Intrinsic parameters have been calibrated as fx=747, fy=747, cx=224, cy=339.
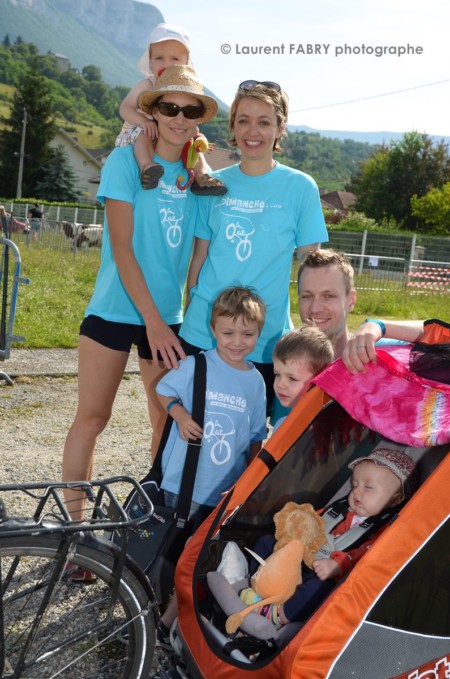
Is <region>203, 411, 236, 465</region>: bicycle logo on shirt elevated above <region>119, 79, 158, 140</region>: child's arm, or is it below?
below

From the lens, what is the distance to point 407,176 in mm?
54438

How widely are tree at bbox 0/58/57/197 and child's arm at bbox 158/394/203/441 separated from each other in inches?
2486

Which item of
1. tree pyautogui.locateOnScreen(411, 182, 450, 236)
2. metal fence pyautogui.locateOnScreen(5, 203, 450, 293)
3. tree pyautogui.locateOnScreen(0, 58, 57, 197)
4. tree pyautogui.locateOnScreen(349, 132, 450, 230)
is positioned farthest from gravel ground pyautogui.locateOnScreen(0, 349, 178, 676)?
tree pyautogui.locateOnScreen(0, 58, 57, 197)

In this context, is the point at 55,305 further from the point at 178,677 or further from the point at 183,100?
the point at 178,677

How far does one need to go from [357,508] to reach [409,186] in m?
54.5

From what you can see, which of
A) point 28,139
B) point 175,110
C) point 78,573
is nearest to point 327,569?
point 78,573

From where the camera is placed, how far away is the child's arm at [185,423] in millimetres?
2904

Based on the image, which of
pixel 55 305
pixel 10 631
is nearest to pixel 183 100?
pixel 10 631

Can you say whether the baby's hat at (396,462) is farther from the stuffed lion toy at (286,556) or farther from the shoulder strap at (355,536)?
the stuffed lion toy at (286,556)

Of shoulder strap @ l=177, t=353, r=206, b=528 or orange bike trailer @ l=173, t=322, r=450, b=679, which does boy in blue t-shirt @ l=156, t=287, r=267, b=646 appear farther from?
orange bike trailer @ l=173, t=322, r=450, b=679

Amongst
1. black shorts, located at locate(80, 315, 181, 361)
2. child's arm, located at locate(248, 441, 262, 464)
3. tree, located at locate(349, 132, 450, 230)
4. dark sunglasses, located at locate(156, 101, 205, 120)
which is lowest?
child's arm, located at locate(248, 441, 262, 464)

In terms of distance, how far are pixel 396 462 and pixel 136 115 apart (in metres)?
1.89

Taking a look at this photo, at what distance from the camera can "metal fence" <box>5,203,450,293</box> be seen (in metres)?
16.8

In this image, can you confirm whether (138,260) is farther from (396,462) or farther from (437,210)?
(437,210)
